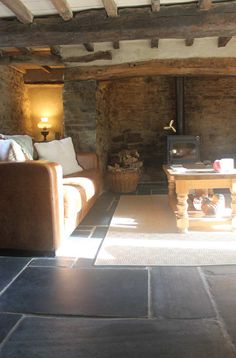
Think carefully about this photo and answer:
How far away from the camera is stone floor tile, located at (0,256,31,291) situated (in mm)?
2355

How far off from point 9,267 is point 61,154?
6.21 feet

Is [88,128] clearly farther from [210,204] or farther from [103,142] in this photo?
[210,204]

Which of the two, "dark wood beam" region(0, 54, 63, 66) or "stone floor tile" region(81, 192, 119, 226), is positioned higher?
"dark wood beam" region(0, 54, 63, 66)

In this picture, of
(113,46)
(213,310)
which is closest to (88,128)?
(113,46)

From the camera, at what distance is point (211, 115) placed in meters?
6.67

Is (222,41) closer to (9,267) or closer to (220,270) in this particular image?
(220,270)

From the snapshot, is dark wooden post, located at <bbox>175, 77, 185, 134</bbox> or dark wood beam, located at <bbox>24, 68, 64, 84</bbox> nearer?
dark wooden post, located at <bbox>175, 77, 185, 134</bbox>

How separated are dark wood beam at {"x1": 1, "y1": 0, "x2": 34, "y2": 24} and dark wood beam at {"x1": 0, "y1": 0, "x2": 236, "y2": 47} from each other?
0.29 feet

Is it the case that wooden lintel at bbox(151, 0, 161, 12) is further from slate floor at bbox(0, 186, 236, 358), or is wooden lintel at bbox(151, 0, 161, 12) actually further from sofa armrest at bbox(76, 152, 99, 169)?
slate floor at bbox(0, 186, 236, 358)

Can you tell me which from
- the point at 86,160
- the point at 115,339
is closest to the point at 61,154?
the point at 86,160

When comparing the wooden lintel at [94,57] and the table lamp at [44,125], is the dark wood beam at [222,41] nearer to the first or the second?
the wooden lintel at [94,57]

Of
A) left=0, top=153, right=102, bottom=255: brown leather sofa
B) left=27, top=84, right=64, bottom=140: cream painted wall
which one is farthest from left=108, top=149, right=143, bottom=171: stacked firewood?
left=0, top=153, right=102, bottom=255: brown leather sofa

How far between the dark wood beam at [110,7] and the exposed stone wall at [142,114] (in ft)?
10.8

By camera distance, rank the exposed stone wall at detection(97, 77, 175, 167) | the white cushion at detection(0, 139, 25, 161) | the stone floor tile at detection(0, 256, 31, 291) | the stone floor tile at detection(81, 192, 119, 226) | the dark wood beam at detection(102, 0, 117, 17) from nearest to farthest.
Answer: the stone floor tile at detection(0, 256, 31, 291) < the white cushion at detection(0, 139, 25, 161) < the dark wood beam at detection(102, 0, 117, 17) < the stone floor tile at detection(81, 192, 119, 226) < the exposed stone wall at detection(97, 77, 175, 167)
